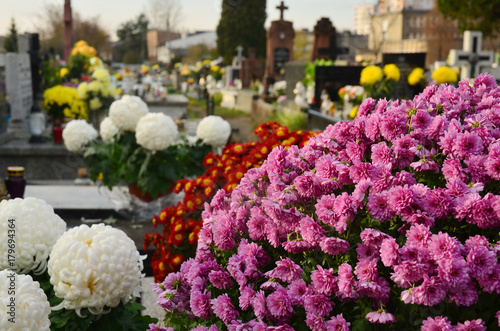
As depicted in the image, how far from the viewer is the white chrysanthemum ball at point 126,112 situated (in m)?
4.73

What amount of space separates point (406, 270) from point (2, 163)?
8.81 meters

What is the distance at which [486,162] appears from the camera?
1.75 meters

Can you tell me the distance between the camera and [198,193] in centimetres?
378

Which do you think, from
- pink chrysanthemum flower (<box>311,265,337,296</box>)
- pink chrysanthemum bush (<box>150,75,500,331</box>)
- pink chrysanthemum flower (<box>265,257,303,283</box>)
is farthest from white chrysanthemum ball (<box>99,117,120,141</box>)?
pink chrysanthemum flower (<box>311,265,337,296</box>)

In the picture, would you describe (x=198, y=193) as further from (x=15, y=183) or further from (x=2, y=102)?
(x=2, y=102)

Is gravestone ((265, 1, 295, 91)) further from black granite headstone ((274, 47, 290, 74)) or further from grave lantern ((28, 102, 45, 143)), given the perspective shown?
grave lantern ((28, 102, 45, 143))

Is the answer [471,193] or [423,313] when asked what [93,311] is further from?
[471,193]

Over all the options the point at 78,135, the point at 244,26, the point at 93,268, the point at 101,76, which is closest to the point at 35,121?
the point at 101,76

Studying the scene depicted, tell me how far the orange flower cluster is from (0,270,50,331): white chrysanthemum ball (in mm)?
1570

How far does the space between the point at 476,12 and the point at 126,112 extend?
93.9ft

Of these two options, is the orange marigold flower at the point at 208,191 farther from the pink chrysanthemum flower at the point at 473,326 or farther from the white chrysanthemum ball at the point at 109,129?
the pink chrysanthemum flower at the point at 473,326

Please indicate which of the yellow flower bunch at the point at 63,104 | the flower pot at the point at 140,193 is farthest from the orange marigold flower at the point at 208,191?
the yellow flower bunch at the point at 63,104

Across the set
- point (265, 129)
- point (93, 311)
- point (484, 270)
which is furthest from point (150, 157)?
point (484, 270)

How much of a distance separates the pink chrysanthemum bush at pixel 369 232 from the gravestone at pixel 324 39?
1958 centimetres
